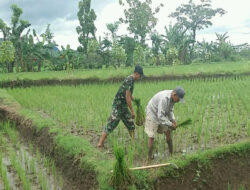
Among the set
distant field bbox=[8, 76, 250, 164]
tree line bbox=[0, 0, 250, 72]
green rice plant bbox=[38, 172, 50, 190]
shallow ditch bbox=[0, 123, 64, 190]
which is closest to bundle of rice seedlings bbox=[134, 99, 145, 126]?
distant field bbox=[8, 76, 250, 164]

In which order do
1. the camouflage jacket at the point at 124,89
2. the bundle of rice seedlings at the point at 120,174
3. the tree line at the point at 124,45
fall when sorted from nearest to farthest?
the bundle of rice seedlings at the point at 120,174 → the camouflage jacket at the point at 124,89 → the tree line at the point at 124,45

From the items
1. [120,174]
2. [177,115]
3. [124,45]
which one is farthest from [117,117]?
[124,45]

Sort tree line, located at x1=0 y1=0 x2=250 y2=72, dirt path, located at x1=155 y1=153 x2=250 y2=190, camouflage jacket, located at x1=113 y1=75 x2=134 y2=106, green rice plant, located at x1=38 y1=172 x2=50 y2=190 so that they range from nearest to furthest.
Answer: dirt path, located at x1=155 y1=153 x2=250 y2=190 → green rice plant, located at x1=38 y1=172 x2=50 y2=190 → camouflage jacket, located at x1=113 y1=75 x2=134 y2=106 → tree line, located at x1=0 y1=0 x2=250 y2=72

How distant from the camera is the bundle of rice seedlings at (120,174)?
2.70 metres

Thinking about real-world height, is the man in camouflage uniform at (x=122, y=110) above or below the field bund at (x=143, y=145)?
above

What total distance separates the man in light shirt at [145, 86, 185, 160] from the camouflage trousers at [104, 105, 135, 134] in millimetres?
592

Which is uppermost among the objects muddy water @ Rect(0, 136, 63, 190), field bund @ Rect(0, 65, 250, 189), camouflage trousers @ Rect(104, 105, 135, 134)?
camouflage trousers @ Rect(104, 105, 135, 134)

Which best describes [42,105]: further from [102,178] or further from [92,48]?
[92,48]

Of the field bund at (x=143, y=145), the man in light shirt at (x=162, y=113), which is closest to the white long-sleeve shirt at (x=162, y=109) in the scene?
the man in light shirt at (x=162, y=113)

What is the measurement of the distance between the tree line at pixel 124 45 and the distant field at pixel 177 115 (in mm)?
10158

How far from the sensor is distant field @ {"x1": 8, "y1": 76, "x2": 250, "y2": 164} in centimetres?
418

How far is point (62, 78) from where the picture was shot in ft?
38.0

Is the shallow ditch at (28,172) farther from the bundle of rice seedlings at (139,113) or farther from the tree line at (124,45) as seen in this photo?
the tree line at (124,45)

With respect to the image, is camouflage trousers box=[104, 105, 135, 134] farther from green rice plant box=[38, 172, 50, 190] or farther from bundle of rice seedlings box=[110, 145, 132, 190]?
bundle of rice seedlings box=[110, 145, 132, 190]
